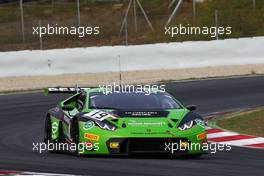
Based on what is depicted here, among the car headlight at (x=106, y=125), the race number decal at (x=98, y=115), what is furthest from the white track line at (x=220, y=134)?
the car headlight at (x=106, y=125)

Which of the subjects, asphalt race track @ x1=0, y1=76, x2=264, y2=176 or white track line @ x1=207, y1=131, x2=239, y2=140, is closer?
asphalt race track @ x1=0, y1=76, x2=264, y2=176

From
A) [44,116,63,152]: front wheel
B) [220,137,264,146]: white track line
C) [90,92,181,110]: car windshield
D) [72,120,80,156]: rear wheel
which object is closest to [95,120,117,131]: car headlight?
[72,120,80,156]: rear wheel

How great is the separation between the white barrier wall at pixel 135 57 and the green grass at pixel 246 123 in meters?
11.0

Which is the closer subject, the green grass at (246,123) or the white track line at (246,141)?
the white track line at (246,141)

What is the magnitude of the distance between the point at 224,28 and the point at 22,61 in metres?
8.66

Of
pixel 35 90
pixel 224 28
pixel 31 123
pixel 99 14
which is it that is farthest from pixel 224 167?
pixel 99 14

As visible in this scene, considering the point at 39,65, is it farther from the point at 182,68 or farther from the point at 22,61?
the point at 182,68

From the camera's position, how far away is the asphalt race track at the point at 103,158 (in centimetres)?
1105

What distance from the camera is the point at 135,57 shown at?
30.2m

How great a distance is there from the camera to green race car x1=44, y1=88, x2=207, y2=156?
1252 centimetres

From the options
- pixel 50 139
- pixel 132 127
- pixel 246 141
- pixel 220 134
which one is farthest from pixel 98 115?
pixel 220 134

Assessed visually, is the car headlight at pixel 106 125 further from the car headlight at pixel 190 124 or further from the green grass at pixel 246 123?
the green grass at pixel 246 123

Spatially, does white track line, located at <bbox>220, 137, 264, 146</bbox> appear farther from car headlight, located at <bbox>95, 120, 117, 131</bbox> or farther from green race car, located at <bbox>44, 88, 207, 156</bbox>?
car headlight, located at <bbox>95, 120, 117, 131</bbox>

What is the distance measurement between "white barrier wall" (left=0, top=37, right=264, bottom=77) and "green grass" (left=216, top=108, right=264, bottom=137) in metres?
11.0
